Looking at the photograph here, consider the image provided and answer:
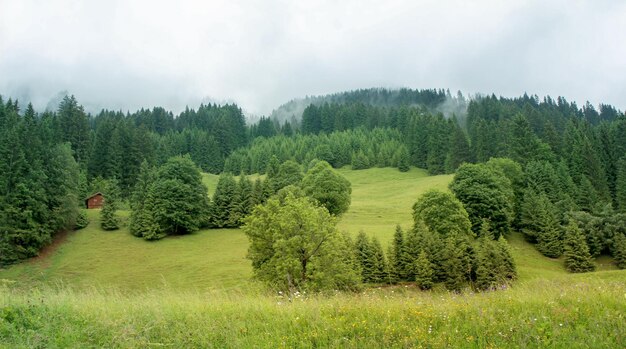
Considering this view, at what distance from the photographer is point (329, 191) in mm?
60656

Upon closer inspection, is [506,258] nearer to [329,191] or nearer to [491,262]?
[491,262]

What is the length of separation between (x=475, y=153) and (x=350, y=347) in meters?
120

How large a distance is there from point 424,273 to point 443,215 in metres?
11.3

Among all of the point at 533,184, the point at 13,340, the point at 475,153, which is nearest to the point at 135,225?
the point at 13,340

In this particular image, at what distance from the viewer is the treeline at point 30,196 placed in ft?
180

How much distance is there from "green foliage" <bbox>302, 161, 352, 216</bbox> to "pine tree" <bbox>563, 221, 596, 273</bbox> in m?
30.6

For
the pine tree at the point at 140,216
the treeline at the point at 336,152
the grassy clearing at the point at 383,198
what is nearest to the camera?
the pine tree at the point at 140,216

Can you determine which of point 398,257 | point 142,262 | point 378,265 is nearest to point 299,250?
point 378,265

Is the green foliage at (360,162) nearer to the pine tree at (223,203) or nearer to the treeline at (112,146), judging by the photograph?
the treeline at (112,146)

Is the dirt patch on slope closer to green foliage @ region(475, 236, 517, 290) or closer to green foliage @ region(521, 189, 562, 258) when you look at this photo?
green foliage @ region(475, 236, 517, 290)

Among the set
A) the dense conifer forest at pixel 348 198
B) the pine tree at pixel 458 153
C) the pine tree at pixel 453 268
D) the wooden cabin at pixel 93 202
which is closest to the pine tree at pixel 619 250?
the dense conifer forest at pixel 348 198

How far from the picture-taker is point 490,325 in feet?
23.6

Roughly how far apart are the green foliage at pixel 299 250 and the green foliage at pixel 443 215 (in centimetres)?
1916

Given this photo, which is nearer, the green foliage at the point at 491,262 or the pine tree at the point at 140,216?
the green foliage at the point at 491,262
